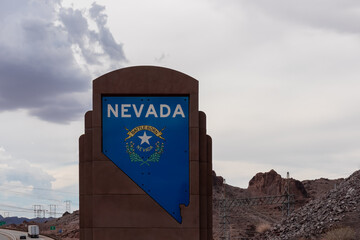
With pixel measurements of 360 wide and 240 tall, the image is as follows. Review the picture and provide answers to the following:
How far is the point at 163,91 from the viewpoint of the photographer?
51.2ft

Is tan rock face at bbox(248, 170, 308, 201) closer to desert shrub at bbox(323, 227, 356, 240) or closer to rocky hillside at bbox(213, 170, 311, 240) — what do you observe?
rocky hillside at bbox(213, 170, 311, 240)

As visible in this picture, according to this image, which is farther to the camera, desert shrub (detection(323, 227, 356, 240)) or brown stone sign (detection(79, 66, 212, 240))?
desert shrub (detection(323, 227, 356, 240))

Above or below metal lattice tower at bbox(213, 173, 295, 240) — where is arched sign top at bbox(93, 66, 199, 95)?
above

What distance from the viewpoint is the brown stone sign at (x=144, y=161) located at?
50.2 ft

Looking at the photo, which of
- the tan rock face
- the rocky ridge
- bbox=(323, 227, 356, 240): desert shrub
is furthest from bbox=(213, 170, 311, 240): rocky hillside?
bbox=(323, 227, 356, 240): desert shrub

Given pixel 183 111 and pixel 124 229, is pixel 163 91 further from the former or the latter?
pixel 124 229

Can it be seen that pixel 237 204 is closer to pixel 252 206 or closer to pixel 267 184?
pixel 252 206

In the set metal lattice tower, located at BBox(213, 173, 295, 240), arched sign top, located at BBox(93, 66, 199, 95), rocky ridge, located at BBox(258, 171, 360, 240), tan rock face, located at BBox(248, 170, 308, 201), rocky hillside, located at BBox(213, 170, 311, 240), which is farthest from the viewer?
tan rock face, located at BBox(248, 170, 308, 201)

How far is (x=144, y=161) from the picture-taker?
15.5m

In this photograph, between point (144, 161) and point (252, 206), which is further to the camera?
point (252, 206)

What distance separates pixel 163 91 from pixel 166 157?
75.8 inches

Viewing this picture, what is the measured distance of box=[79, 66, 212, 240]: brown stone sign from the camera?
15305mm

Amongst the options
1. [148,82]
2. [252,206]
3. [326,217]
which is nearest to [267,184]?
[252,206]

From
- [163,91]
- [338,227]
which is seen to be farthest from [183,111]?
[338,227]
